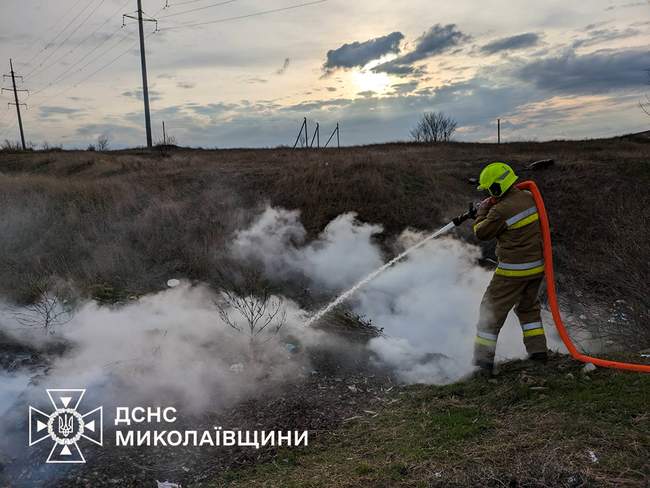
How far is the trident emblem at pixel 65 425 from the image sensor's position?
4.05 metres

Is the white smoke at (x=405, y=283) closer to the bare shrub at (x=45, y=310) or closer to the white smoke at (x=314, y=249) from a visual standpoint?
the white smoke at (x=314, y=249)

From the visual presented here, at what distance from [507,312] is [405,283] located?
3.37m

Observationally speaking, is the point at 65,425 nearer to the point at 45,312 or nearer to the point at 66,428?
the point at 66,428

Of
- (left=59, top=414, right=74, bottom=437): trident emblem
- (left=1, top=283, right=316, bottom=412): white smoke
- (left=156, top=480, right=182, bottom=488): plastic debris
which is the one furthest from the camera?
(left=1, top=283, right=316, bottom=412): white smoke

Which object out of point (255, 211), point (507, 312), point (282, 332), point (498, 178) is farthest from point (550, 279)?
point (255, 211)

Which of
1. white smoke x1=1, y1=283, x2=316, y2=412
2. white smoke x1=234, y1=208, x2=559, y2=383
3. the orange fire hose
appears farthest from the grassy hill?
white smoke x1=1, y1=283, x2=316, y2=412

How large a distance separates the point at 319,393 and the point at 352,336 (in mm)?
1514

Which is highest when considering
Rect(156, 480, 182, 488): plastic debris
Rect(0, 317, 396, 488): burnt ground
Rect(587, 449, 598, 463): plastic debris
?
Rect(587, 449, 598, 463): plastic debris

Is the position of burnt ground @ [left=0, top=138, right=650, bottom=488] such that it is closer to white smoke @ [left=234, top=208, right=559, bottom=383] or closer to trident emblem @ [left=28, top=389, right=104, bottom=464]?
trident emblem @ [left=28, top=389, right=104, bottom=464]

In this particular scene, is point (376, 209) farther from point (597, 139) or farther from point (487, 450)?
point (597, 139)

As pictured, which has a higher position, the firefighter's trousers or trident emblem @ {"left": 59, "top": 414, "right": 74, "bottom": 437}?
the firefighter's trousers

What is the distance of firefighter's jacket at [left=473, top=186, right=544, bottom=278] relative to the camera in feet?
14.8

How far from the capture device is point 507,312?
15.1 ft

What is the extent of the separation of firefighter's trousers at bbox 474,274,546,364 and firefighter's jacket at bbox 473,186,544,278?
116 millimetres
